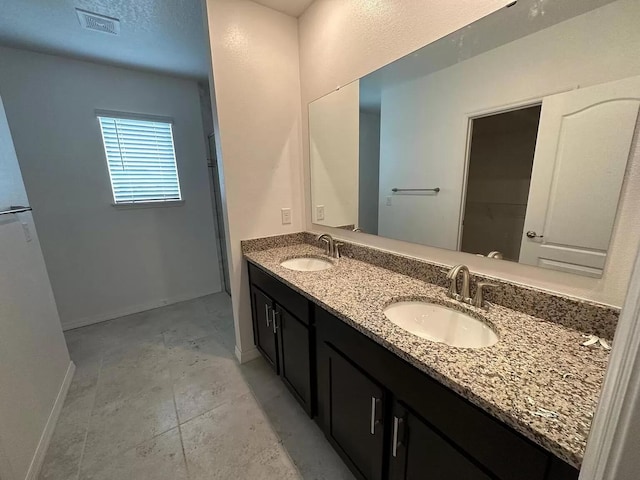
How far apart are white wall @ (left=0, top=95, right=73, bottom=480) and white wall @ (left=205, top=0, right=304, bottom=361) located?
1.11 m

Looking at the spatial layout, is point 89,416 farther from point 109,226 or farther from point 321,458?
point 109,226

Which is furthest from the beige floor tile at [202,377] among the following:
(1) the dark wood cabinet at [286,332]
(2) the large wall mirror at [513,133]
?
(2) the large wall mirror at [513,133]

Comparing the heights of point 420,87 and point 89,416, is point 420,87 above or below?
above

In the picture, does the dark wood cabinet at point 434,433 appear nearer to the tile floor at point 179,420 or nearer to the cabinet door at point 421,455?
the cabinet door at point 421,455

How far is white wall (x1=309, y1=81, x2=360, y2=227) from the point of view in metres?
1.69

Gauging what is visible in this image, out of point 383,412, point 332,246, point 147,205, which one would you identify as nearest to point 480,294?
point 383,412

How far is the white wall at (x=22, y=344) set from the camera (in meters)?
1.20

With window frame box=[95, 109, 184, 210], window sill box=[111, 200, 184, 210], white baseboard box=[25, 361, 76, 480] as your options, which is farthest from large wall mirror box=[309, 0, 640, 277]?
window sill box=[111, 200, 184, 210]

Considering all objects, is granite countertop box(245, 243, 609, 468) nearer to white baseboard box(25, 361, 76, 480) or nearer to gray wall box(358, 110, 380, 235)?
gray wall box(358, 110, 380, 235)

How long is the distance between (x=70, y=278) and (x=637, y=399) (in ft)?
11.8

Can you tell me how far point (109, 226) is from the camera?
2.68 meters

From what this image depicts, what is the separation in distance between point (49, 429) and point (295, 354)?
1442 millimetres

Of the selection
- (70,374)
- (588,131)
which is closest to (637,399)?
(588,131)

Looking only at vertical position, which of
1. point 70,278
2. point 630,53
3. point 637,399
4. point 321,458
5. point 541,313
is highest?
point 630,53
